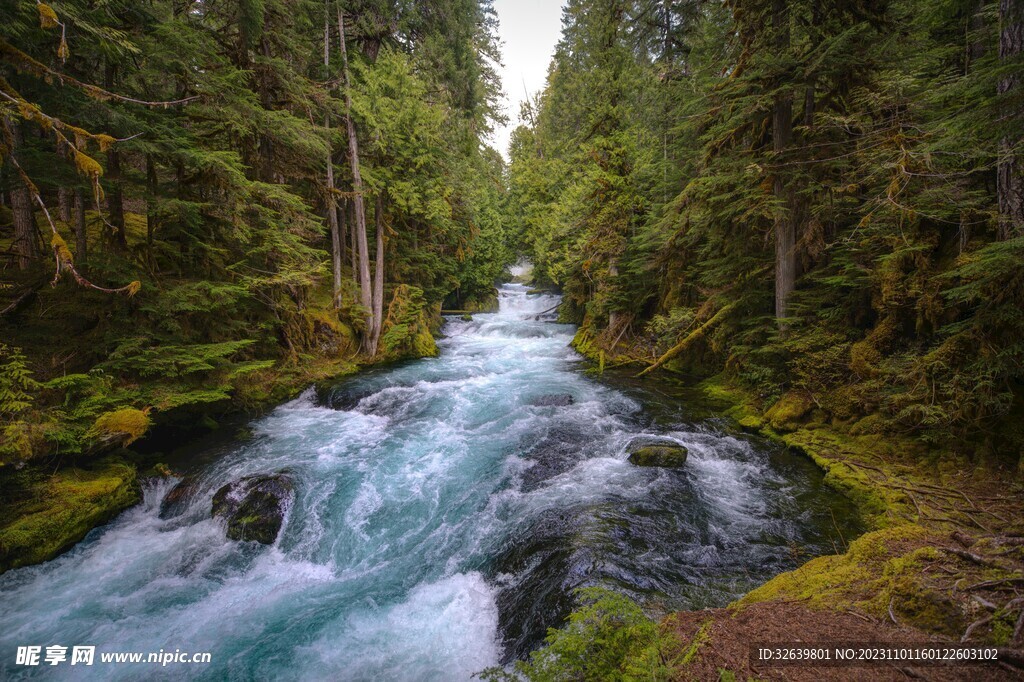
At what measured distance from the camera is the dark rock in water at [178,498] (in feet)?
21.7

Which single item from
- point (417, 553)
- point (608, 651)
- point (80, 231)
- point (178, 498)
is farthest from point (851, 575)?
point (80, 231)

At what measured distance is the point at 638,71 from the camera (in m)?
14.1

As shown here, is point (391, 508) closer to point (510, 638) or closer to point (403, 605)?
point (403, 605)

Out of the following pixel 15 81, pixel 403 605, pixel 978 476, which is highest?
pixel 15 81

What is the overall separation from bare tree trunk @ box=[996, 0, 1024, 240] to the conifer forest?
62 mm

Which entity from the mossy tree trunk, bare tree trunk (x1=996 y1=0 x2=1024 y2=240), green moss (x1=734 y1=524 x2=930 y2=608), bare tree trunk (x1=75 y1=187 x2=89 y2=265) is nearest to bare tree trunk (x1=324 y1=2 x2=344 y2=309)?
the mossy tree trunk

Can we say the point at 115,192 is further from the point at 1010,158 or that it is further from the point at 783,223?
the point at 783,223

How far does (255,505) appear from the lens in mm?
6402

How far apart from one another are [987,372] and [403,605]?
8063 millimetres

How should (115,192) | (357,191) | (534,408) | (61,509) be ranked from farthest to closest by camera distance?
(357,191), (534,408), (115,192), (61,509)

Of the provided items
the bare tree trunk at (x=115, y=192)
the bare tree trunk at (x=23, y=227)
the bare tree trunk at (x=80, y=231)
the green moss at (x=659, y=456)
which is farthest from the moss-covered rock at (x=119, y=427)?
the green moss at (x=659, y=456)

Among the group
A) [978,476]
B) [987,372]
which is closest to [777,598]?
[978,476]

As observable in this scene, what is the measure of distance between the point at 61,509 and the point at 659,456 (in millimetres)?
9550

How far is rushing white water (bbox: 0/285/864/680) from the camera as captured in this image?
4.47 metres
